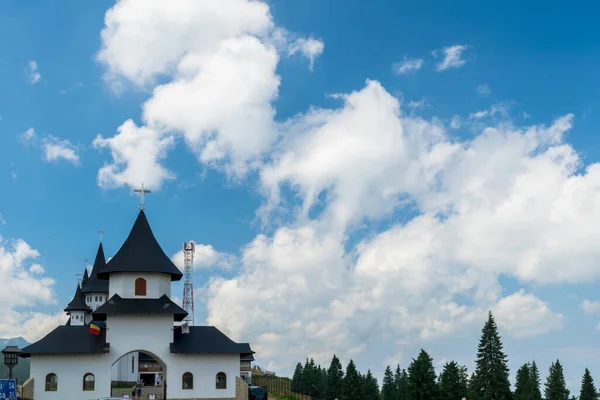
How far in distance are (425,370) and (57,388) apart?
3071cm

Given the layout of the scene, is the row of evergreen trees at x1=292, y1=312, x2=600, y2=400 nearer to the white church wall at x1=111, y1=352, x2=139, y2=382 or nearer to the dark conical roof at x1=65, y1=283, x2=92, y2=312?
the white church wall at x1=111, y1=352, x2=139, y2=382

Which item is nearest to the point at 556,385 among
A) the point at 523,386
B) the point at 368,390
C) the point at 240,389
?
the point at 523,386

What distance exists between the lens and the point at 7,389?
30391mm

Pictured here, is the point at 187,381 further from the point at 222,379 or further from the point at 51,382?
the point at 51,382

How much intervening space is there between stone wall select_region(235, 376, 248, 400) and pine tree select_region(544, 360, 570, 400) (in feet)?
109

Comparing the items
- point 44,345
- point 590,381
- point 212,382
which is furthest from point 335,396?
point 44,345

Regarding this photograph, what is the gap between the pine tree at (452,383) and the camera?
192 feet

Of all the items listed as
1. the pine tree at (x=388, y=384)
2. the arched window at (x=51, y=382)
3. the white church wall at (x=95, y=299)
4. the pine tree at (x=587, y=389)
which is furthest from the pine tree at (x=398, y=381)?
the arched window at (x=51, y=382)

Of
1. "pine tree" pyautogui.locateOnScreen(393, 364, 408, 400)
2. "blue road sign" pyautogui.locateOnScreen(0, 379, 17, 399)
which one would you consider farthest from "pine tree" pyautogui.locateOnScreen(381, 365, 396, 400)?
"blue road sign" pyautogui.locateOnScreen(0, 379, 17, 399)

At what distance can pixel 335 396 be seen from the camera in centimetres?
8781

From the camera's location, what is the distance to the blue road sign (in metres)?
30.2

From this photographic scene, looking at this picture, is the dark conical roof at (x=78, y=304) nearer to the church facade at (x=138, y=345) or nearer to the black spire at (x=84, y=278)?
the black spire at (x=84, y=278)

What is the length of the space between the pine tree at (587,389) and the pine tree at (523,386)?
6.76 metres

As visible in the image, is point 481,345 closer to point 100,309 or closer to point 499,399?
point 499,399
